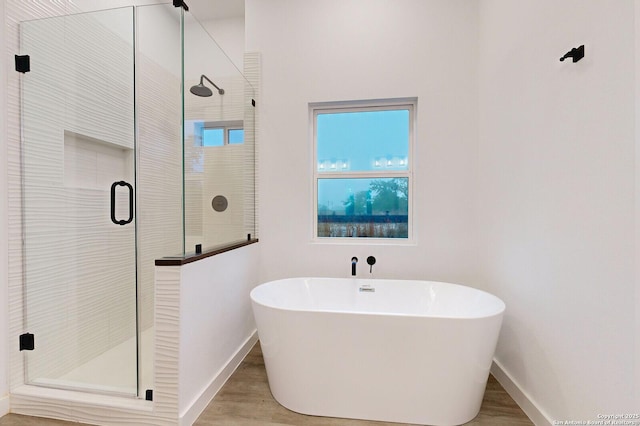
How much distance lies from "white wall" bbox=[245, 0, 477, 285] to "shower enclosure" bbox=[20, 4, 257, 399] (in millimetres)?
374

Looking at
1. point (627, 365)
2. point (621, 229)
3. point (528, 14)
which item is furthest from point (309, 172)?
point (627, 365)

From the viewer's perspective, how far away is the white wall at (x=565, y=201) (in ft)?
3.59

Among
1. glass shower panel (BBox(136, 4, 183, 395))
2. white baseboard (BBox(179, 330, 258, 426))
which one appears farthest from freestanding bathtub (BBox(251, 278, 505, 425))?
glass shower panel (BBox(136, 4, 183, 395))

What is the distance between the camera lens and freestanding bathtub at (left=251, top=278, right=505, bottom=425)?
4.98 feet

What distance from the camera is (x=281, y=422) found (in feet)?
5.27

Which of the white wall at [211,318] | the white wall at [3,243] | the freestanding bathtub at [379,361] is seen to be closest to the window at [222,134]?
the white wall at [211,318]

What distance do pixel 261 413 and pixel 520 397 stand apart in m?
1.48

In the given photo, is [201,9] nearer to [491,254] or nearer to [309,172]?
[309,172]

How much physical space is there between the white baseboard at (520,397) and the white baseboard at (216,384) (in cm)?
178

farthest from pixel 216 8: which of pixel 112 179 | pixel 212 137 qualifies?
pixel 112 179

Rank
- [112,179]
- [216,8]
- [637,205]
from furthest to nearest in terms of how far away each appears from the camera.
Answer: [216,8] → [112,179] → [637,205]

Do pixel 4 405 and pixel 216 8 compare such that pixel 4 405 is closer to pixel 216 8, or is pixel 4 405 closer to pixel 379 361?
pixel 379 361

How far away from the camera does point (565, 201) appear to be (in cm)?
139

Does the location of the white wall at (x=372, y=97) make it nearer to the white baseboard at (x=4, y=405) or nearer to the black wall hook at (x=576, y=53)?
the black wall hook at (x=576, y=53)
